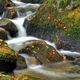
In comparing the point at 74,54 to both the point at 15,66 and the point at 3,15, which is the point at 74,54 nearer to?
the point at 15,66

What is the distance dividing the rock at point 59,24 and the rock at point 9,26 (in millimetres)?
646

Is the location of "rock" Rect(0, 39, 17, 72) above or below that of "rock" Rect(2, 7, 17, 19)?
below

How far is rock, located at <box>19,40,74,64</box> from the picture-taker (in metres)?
11.0

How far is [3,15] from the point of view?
18250 mm

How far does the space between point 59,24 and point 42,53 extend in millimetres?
2627

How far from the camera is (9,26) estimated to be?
14.7m

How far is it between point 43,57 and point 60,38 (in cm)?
219

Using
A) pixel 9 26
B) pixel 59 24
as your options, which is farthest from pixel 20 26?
pixel 59 24

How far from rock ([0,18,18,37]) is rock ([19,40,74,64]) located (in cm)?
326

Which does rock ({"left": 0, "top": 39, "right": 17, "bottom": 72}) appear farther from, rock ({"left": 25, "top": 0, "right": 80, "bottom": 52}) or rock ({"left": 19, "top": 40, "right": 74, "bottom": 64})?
rock ({"left": 25, "top": 0, "right": 80, "bottom": 52})

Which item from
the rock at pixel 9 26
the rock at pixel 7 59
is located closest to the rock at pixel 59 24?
the rock at pixel 9 26

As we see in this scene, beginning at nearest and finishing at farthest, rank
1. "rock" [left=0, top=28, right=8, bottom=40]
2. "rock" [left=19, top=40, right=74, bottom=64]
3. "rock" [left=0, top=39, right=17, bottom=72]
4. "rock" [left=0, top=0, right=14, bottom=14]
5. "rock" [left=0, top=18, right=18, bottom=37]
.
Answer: "rock" [left=0, top=39, right=17, bottom=72] < "rock" [left=19, top=40, right=74, bottom=64] < "rock" [left=0, top=28, right=8, bottom=40] < "rock" [left=0, top=18, right=18, bottom=37] < "rock" [left=0, top=0, right=14, bottom=14]

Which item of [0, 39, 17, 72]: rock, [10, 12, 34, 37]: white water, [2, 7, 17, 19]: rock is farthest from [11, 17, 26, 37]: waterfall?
[0, 39, 17, 72]: rock

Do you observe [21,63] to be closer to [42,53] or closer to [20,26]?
[42,53]
